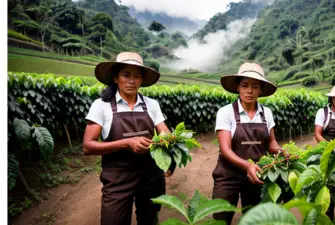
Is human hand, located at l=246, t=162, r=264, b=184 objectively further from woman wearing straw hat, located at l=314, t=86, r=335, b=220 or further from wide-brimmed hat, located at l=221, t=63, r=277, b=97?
woman wearing straw hat, located at l=314, t=86, r=335, b=220

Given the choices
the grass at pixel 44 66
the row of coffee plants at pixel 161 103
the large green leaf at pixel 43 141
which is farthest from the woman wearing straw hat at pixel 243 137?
the grass at pixel 44 66

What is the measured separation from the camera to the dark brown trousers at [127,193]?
1408mm

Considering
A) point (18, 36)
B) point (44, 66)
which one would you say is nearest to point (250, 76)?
point (18, 36)

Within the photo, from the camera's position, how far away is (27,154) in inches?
143

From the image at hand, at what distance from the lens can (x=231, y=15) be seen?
34.6m

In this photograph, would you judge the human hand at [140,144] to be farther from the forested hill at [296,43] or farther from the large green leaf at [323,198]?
the forested hill at [296,43]

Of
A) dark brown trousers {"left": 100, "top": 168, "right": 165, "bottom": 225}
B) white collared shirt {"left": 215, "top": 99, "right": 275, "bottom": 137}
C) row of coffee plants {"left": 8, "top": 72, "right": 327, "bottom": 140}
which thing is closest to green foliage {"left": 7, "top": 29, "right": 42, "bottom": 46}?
row of coffee plants {"left": 8, "top": 72, "right": 327, "bottom": 140}

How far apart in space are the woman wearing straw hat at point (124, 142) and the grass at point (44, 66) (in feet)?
13.0

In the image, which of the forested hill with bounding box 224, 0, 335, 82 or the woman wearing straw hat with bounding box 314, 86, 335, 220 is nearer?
the woman wearing straw hat with bounding box 314, 86, 335, 220

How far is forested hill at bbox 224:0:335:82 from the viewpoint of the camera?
786 inches

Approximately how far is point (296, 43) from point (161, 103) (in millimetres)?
23427

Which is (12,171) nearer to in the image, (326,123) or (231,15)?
(326,123)

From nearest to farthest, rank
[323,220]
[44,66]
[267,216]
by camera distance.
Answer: [267,216], [323,220], [44,66]

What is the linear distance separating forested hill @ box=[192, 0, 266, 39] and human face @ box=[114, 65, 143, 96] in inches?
1143
